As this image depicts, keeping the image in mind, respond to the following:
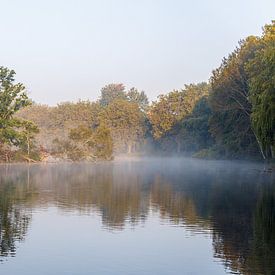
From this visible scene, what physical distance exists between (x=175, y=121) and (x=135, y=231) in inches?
3609

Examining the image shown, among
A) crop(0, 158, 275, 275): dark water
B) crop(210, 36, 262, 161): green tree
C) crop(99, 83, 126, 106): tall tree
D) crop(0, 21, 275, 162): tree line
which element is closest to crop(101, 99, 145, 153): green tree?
crop(0, 21, 275, 162): tree line

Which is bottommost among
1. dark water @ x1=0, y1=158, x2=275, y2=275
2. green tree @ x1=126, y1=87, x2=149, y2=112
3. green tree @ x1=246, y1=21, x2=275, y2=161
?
dark water @ x1=0, y1=158, x2=275, y2=275

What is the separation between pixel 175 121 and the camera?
111 meters

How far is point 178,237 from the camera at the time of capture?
18984mm

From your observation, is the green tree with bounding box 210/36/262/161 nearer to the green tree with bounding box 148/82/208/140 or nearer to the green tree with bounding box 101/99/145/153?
the green tree with bounding box 148/82/208/140

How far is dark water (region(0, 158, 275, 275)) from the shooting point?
15062 millimetres

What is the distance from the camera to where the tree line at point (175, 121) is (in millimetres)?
52094

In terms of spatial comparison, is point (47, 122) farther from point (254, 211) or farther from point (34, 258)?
point (34, 258)

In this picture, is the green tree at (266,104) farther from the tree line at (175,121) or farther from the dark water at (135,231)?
the dark water at (135,231)

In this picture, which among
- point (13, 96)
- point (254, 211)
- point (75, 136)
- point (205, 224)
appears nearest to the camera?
point (205, 224)

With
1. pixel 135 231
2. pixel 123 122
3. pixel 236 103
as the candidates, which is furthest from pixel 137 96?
pixel 135 231

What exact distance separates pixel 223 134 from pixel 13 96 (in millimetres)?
25867

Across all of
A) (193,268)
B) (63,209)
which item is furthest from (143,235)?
(63,209)

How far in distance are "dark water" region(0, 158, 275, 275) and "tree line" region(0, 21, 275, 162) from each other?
16.6 meters
